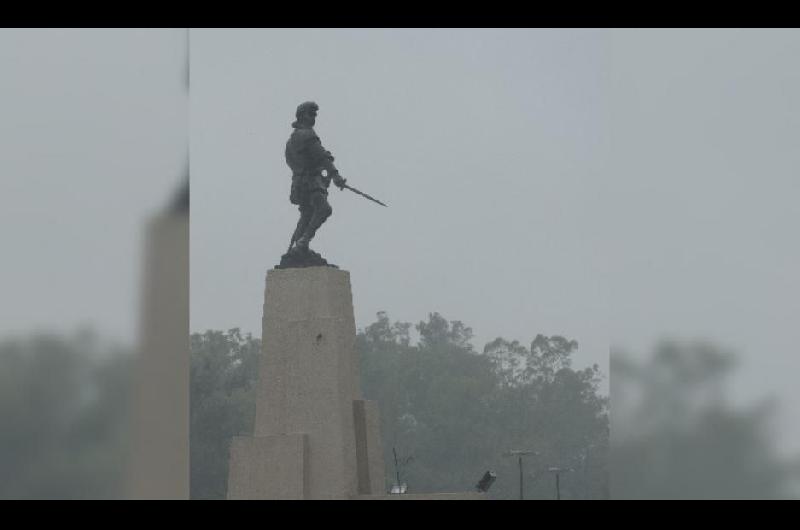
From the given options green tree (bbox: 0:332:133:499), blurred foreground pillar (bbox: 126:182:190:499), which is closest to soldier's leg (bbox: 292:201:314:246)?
blurred foreground pillar (bbox: 126:182:190:499)

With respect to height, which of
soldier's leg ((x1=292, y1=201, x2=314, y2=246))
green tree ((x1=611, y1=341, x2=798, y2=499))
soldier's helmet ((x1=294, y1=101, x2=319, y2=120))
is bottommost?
green tree ((x1=611, y1=341, x2=798, y2=499))

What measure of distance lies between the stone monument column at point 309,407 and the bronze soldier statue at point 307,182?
0.26 meters

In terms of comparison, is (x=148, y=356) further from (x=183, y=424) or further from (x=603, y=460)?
(x=603, y=460)

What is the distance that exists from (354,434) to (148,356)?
16.8ft

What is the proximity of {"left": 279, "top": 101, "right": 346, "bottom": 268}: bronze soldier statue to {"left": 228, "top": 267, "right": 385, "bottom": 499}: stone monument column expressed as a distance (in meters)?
0.26

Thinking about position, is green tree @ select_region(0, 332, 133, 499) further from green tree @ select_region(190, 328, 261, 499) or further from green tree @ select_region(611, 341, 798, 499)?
green tree @ select_region(190, 328, 261, 499)

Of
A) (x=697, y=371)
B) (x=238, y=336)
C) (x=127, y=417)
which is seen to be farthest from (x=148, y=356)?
(x=238, y=336)

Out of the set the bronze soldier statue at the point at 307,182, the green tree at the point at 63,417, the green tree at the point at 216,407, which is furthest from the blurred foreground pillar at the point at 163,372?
the green tree at the point at 216,407

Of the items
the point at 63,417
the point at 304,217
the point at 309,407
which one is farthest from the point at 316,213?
the point at 63,417

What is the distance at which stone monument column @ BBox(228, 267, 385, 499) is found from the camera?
61.9 feet

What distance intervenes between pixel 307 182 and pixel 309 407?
2.72 m

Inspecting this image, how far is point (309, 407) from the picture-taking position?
19.1 meters

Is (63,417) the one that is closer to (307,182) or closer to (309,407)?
(309,407)

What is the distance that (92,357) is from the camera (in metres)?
13.6
